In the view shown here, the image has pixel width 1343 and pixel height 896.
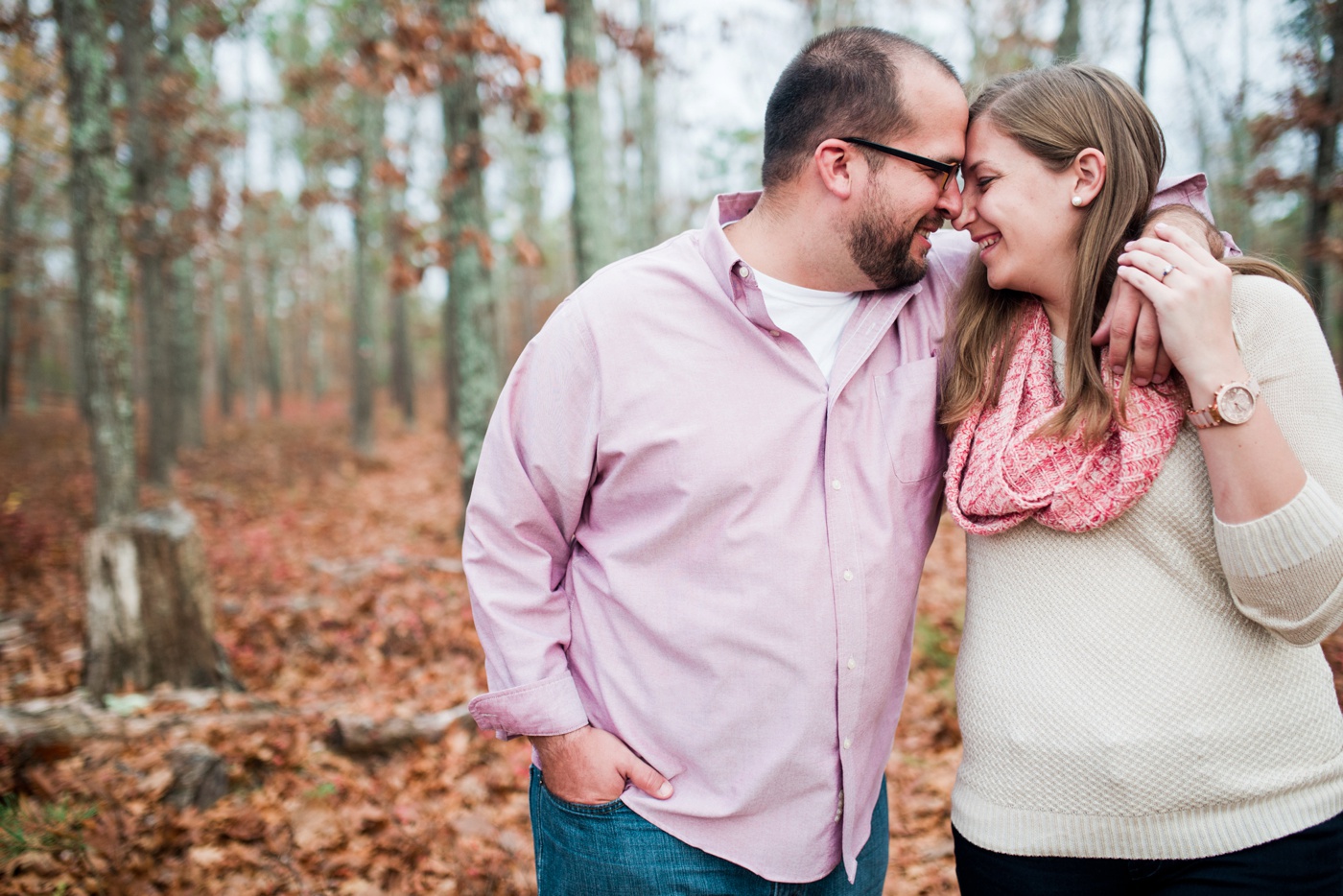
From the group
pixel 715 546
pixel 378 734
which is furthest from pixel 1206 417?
pixel 378 734

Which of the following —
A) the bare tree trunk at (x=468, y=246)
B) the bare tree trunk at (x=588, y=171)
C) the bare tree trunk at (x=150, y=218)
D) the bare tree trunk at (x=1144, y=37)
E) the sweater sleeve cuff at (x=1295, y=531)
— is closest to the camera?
the sweater sleeve cuff at (x=1295, y=531)

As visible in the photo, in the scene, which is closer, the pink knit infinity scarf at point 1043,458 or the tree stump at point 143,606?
the pink knit infinity scarf at point 1043,458

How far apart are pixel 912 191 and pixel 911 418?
581 millimetres

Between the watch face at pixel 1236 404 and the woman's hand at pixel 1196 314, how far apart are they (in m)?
0.02

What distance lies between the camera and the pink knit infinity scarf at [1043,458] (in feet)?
5.64

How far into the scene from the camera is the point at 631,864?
1938mm

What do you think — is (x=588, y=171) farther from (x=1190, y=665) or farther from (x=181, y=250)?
(x=181, y=250)

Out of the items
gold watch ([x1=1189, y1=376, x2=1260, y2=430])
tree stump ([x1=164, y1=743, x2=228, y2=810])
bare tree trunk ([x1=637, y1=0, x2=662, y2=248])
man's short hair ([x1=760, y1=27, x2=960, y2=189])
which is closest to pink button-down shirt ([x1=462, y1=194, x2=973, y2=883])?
man's short hair ([x1=760, y1=27, x2=960, y2=189])

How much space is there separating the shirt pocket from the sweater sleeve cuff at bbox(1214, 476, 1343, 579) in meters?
0.68

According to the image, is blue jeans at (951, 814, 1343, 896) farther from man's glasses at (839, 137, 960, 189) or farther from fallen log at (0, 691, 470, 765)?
fallen log at (0, 691, 470, 765)

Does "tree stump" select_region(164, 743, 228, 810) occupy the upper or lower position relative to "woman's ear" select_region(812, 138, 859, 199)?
lower

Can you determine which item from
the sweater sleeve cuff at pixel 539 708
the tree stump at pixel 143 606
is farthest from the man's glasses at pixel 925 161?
the tree stump at pixel 143 606

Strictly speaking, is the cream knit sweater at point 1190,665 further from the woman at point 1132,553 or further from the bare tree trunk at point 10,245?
the bare tree trunk at point 10,245

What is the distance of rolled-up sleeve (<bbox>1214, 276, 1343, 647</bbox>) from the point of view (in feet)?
5.06
